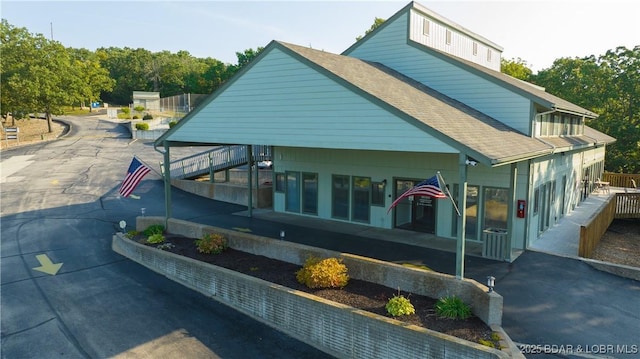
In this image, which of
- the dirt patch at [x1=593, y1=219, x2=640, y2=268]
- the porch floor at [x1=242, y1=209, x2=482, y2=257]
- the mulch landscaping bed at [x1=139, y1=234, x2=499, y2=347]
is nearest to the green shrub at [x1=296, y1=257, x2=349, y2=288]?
the mulch landscaping bed at [x1=139, y1=234, x2=499, y2=347]

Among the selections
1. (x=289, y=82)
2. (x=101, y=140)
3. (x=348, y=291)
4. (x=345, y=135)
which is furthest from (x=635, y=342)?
(x=101, y=140)

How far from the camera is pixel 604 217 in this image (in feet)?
57.6

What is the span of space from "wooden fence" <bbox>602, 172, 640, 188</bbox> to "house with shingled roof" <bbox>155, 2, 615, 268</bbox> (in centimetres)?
1301

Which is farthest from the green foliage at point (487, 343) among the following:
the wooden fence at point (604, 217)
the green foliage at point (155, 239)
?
the green foliage at point (155, 239)

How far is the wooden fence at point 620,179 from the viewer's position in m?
30.2

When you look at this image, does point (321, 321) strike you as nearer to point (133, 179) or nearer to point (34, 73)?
point (133, 179)

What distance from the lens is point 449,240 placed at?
15.5m

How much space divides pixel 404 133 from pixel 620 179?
92.0 ft

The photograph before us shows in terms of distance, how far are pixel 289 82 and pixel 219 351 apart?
8.61 metres

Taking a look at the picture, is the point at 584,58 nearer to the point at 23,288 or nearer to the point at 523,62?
the point at 523,62

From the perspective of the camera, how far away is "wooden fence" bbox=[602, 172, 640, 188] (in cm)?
3016

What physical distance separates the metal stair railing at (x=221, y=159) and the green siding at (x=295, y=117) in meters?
8.90

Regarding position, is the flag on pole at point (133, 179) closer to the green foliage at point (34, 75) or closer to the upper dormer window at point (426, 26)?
the upper dormer window at point (426, 26)

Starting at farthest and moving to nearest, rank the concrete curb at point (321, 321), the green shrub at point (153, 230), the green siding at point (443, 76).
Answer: the green shrub at point (153, 230) → the green siding at point (443, 76) → the concrete curb at point (321, 321)
